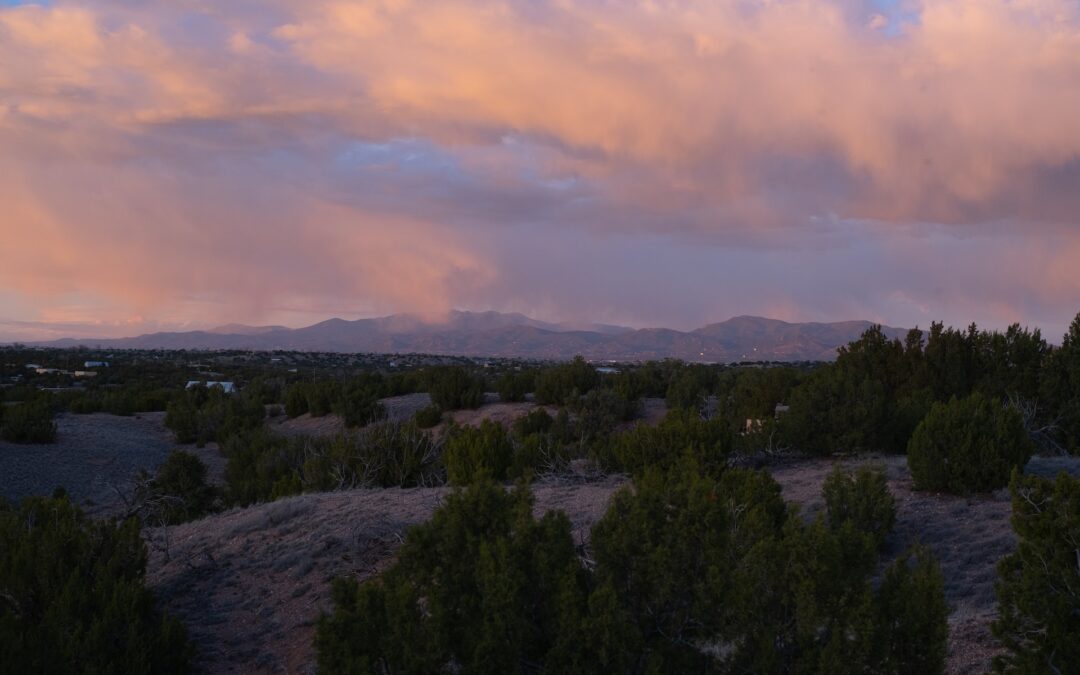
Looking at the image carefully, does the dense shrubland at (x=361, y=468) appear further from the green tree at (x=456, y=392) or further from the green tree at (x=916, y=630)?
the green tree at (x=456, y=392)

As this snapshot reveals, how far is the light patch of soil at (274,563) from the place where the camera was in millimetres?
7805

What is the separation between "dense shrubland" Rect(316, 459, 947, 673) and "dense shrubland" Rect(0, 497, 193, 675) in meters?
2.28

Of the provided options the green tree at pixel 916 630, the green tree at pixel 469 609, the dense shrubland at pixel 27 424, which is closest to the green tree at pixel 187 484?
the dense shrubland at pixel 27 424

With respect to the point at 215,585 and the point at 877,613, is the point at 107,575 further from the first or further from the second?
the point at 877,613

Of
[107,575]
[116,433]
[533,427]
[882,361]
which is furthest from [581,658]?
[116,433]

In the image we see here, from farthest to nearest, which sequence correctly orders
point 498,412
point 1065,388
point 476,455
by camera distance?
1. point 498,412
2. point 1065,388
3. point 476,455

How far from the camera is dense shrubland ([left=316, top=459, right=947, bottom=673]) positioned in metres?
5.14

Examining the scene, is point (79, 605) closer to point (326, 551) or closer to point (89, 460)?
point (326, 551)

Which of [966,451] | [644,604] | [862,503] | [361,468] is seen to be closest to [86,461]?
[361,468]

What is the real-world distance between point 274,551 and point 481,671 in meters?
5.44

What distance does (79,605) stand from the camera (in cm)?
707

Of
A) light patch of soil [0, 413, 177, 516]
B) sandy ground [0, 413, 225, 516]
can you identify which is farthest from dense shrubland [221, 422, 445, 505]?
light patch of soil [0, 413, 177, 516]

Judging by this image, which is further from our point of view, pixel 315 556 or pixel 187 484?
pixel 187 484

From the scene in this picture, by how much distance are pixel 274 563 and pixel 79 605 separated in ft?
8.59
